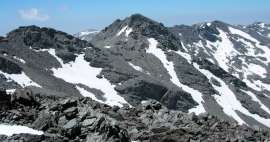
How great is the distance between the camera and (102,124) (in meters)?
31.3

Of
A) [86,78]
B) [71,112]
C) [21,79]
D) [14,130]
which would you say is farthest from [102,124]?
[86,78]

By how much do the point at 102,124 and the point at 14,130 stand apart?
623cm

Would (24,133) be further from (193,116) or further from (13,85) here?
(13,85)

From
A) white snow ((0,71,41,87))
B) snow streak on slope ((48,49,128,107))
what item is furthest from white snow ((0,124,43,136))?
snow streak on slope ((48,49,128,107))

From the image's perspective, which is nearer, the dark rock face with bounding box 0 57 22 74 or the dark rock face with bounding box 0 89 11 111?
the dark rock face with bounding box 0 89 11 111

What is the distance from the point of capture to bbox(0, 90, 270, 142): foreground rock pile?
2951 centimetres

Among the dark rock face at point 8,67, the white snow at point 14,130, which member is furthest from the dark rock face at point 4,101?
the dark rock face at point 8,67

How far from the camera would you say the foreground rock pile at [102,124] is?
96.8 feet

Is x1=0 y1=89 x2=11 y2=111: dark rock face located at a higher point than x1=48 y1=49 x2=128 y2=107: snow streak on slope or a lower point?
higher

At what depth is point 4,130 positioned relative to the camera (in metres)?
27.0

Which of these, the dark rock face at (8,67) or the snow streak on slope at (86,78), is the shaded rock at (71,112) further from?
the dark rock face at (8,67)

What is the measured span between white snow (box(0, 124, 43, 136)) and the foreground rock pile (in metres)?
0.51

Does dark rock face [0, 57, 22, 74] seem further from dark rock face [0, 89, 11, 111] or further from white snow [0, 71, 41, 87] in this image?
dark rock face [0, 89, 11, 111]

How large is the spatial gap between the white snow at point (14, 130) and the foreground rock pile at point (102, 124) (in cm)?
51
